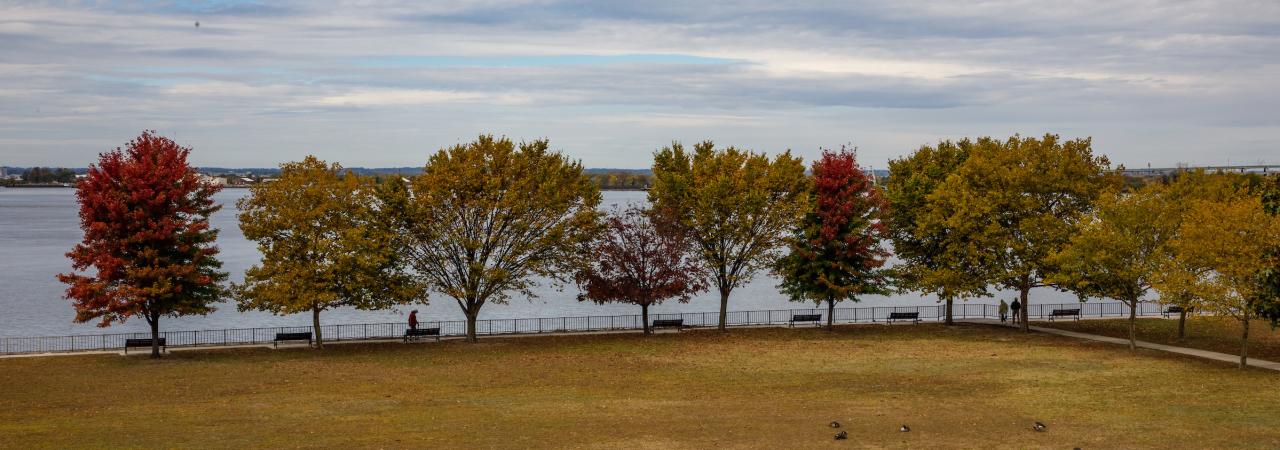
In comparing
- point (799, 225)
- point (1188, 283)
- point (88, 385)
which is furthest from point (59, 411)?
point (1188, 283)

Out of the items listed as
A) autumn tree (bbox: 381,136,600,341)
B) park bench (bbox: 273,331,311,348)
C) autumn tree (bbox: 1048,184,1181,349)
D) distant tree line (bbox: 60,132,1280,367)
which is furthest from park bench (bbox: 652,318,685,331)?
autumn tree (bbox: 1048,184,1181,349)

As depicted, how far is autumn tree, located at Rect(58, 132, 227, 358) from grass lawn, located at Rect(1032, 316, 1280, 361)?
132 feet

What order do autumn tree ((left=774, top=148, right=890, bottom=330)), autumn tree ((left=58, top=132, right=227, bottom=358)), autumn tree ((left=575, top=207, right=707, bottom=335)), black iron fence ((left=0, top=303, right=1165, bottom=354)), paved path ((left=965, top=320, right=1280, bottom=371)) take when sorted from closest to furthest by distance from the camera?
1. paved path ((left=965, top=320, right=1280, bottom=371))
2. autumn tree ((left=58, top=132, right=227, bottom=358))
3. autumn tree ((left=575, top=207, right=707, bottom=335))
4. autumn tree ((left=774, top=148, right=890, bottom=330))
5. black iron fence ((left=0, top=303, right=1165, bottom=354))

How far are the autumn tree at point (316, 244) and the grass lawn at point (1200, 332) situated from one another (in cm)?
3342

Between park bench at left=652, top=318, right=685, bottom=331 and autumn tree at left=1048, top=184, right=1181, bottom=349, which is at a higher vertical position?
autumn tree at left=1048, top=184, right=1181, bottom=349

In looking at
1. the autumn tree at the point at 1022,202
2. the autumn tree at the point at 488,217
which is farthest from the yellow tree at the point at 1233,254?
the autumn tree at the point at 488,217

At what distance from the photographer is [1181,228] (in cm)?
4119

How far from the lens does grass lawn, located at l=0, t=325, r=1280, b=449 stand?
27406mm

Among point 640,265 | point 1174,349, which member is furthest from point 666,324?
point 1174,349

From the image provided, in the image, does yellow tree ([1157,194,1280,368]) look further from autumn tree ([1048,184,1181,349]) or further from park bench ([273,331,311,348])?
park bench ([273,331,311,348])

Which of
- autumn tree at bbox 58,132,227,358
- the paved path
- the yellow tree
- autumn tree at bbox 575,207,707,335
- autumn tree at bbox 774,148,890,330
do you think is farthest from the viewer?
autumn tree at bbox 774,148,890,330

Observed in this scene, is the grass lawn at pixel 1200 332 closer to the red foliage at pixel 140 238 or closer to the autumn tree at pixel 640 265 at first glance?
the autumn tree at pixel 640 265

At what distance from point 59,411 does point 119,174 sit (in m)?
15.9

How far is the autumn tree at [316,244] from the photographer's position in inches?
1793
